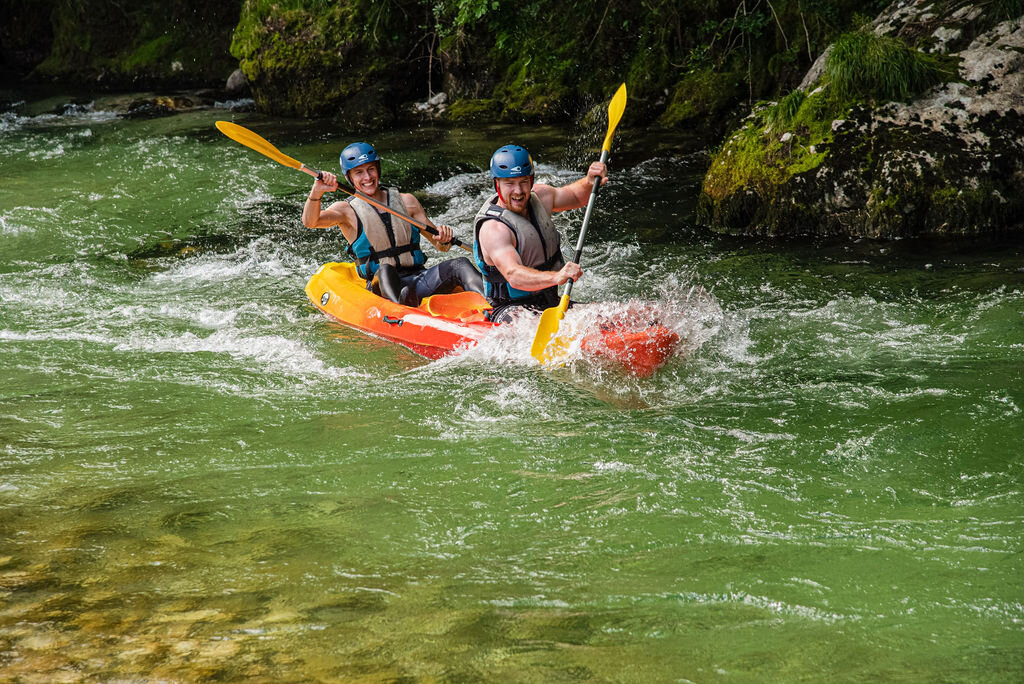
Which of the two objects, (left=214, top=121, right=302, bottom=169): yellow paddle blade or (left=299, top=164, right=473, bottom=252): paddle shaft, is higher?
(left=214, top=121, right=302, bottom=169): yellow paddle blade

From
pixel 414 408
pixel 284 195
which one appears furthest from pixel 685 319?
pixel 284 195

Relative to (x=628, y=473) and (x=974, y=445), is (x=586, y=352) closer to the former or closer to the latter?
(x=628, y=473)

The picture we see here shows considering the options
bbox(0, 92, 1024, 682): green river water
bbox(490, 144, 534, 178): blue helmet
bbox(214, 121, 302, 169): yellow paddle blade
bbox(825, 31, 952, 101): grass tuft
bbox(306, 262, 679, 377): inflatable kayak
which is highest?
bbox(825, 31, 952, 101): grass tuft

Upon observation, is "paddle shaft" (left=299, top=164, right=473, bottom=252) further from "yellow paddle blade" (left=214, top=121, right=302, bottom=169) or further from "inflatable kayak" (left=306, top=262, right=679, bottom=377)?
"inflatable kayak" (left=306, top=262, right=679, bottom=377)

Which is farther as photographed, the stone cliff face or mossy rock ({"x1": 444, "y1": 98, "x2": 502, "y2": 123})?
mossy rock ({"x1": 444, "y1": 98, "x2": 502, "y2": 123})

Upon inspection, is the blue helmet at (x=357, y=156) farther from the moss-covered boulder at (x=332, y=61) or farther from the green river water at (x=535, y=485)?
the moss-covered boulder at (x=332, y=61)

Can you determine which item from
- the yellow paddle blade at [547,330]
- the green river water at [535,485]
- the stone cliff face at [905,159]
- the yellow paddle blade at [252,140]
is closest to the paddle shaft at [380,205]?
the yellow paddle blade at [252,140]

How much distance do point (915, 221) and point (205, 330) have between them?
5.02 metres

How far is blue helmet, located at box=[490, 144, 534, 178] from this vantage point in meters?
4.81

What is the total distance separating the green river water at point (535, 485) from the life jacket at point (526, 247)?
0.36 meters

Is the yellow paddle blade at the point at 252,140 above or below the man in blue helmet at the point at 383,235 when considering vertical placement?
above

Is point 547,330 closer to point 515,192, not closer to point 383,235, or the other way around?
point 515,192

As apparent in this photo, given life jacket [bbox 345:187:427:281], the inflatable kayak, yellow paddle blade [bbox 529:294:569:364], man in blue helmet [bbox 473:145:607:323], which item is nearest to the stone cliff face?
man in blue helmet [bbox 473:145:607:323]

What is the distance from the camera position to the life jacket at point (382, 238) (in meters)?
5.96
